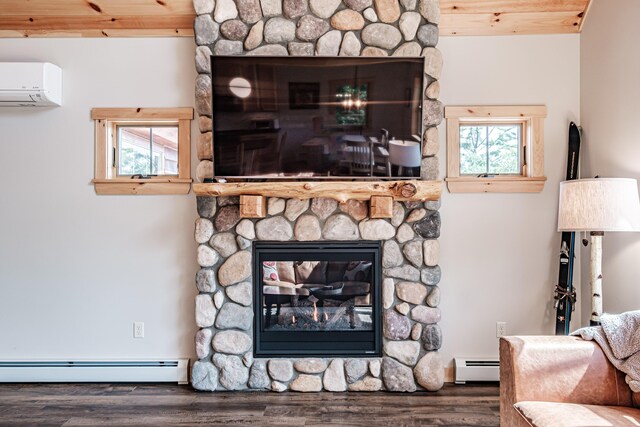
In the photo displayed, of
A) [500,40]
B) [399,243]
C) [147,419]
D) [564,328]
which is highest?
[500,40]

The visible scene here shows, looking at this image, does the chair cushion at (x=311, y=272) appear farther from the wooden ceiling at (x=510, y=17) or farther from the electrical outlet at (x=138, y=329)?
the wooden ceiling at (x=510, y=17)

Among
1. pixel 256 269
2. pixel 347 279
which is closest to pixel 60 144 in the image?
pixel 256 269

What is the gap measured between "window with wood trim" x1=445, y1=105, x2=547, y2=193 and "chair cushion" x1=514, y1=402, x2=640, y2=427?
5.33 ft

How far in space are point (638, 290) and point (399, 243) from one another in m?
1.39

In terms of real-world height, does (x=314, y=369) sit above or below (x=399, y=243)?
below

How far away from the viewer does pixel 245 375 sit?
277 cm

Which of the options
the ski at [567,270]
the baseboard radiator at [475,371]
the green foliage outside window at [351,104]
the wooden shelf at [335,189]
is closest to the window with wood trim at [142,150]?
the wooden shelf at [335,189]

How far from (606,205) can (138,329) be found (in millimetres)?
3029

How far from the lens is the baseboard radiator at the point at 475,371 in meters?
2.90

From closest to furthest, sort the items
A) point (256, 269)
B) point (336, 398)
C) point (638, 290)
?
1. point (638, 290)
2. point (336, 398)
3. point (256, 269)

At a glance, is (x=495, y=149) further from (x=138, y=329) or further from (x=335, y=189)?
(x=138, y=329)

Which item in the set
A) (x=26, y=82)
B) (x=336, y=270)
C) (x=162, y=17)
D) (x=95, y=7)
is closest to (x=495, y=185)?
(x=336, y=270)

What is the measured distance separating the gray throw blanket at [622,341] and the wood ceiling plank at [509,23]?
2096mm

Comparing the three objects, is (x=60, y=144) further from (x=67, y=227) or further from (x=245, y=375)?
(x=245, y=375)
